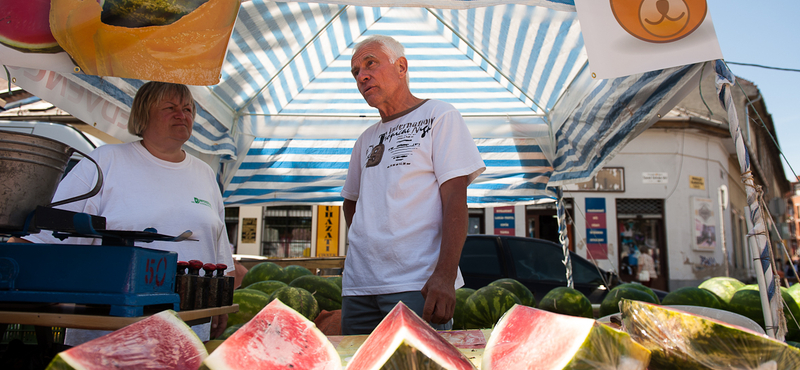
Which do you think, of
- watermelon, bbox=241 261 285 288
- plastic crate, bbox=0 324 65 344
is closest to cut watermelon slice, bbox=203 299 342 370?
plastic crate, bbox=0 324 65 344

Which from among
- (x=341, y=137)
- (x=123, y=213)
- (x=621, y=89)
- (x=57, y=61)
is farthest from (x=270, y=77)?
(x=621, y=89)

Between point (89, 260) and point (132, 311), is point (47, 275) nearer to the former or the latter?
point (89, 260)

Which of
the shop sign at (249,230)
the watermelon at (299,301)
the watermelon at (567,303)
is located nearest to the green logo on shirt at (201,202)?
the watermelon at (299,301)

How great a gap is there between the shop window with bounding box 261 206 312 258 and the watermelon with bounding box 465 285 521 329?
13886mm

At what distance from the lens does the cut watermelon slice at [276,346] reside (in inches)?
31.5

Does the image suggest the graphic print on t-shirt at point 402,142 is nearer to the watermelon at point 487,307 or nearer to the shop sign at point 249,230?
the watermelon at point 487,307

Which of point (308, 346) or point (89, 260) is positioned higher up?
point (89, 260)

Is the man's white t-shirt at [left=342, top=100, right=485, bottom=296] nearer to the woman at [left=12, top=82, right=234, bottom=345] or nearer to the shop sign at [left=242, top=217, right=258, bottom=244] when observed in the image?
the woman at [left=12, top=82, right=234, bottom=345]

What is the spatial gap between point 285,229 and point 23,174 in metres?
15.8

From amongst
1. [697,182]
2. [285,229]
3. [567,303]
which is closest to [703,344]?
[567,303]

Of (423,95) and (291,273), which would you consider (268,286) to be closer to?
(291,273)

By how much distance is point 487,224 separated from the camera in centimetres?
1516

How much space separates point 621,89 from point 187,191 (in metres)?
2.47

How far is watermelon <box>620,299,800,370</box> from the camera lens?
759mm
